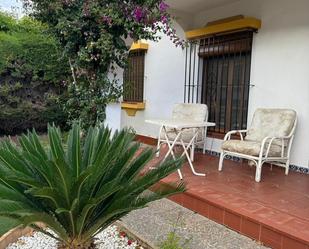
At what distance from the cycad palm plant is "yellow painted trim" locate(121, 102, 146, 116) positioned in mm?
5505

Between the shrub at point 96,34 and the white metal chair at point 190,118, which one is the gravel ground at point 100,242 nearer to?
the shrub at point 96,34

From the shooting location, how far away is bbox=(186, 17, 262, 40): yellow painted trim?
4772 mm

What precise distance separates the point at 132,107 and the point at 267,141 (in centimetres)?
426

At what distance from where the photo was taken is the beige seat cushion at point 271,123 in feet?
13.8

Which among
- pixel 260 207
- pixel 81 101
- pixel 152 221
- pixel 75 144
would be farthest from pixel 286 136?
pixel 75 144

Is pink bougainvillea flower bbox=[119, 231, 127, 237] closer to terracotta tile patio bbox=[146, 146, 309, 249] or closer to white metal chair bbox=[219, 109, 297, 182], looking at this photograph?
terracotta tile patio bbox=[146, 146, 309, 249]

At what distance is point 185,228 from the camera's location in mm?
2887

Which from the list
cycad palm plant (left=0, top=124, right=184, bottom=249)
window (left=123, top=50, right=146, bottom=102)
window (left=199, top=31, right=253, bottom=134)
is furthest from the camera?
window (left=123, top=50, right=146, bottom=102)

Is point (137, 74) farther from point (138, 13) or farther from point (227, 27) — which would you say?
point (138, 13)

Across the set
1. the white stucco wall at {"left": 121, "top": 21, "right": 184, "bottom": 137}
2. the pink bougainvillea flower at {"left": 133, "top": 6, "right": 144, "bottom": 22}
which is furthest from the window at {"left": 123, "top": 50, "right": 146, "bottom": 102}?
the pink bougainvillea flower at {"left": 133, "top": 6, "right": 144, "bottom": 22}

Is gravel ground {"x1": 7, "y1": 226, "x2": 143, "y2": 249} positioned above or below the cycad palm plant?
below

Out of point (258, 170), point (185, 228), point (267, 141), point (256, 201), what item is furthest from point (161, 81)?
point (185, 228)

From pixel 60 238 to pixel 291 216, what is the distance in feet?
6.56

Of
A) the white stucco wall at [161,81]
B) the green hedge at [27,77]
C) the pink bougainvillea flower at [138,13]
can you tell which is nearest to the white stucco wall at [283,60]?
the white stucco wall at [161,81]
